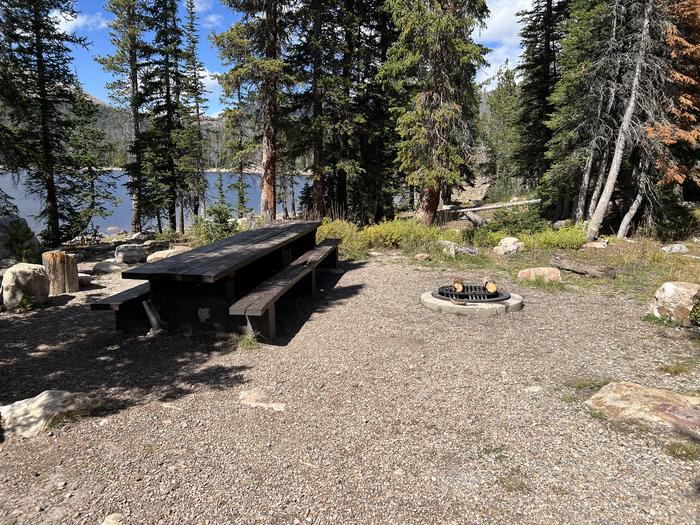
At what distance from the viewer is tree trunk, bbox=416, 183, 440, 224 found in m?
13.1

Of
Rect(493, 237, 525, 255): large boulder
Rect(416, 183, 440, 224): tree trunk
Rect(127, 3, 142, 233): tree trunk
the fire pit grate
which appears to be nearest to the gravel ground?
the fire pit grate

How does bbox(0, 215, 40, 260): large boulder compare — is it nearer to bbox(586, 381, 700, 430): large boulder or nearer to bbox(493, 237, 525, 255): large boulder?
bbox(586, 381, 700, 430): large boulder

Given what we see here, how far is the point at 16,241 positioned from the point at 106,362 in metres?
5.49

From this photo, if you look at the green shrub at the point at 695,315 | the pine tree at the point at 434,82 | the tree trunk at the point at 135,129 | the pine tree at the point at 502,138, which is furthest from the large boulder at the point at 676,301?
the pine tree at the point at 502,138

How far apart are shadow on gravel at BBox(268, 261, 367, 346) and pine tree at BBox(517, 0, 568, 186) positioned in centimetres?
1382

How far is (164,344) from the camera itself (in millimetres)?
4680

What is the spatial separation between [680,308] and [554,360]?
2.32 meters

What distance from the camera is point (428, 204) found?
523 inches

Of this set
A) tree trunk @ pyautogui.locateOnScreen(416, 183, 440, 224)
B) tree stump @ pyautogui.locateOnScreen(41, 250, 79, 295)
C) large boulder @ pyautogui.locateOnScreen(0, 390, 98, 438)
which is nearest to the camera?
large boulder @ pyautogui.locateOnScreen(0, 390, 98, 438)

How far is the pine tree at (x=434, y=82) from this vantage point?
12.0m

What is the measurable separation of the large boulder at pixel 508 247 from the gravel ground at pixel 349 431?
528cm

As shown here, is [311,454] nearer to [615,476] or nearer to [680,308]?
[615,476]

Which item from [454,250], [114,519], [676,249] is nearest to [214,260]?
[114,519]

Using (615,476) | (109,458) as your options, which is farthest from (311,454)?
(615,476)
